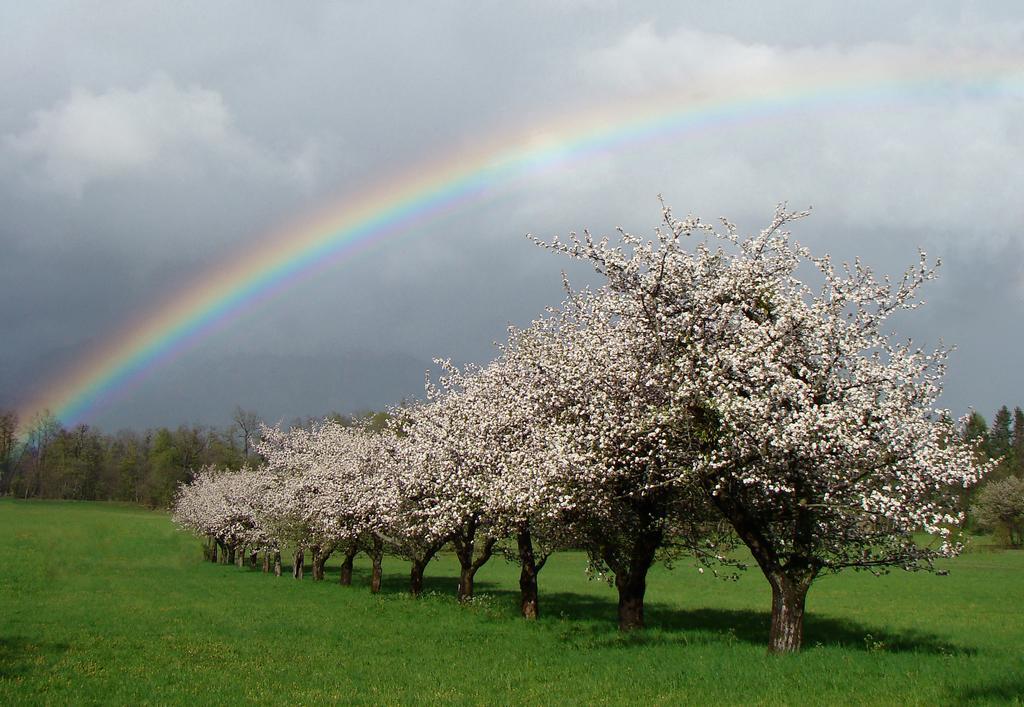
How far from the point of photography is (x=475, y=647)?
2442 centimetres

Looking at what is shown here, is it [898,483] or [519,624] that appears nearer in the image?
[898,483]

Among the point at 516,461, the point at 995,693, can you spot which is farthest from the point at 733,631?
the point at 995,693

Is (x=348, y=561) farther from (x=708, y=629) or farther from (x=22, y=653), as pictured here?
(x=708, y=629)

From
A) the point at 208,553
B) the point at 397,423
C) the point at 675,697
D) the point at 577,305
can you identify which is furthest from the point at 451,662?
the point at 208,553

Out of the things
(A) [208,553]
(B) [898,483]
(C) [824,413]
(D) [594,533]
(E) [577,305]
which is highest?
(E) [577,305]

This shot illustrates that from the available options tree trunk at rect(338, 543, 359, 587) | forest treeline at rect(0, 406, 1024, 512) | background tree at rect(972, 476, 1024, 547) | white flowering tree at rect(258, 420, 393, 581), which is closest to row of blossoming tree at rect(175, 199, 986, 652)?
white flowering tree at rect(258, 420, 393, 581)

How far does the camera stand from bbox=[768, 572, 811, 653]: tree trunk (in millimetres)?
19719

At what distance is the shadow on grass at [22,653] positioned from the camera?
67.2ft

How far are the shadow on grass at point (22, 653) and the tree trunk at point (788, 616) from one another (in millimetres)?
18206

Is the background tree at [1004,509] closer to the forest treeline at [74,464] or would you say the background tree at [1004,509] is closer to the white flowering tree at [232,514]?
the white flowering tree at [232,514]

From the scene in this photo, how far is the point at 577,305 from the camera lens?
77.1 feet

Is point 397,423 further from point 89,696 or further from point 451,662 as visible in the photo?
Answer: point 89,696

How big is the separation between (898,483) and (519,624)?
613 inches

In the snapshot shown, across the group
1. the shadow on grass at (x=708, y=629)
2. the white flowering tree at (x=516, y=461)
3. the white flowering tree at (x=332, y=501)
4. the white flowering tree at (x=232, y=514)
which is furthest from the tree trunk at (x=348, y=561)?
the white flowering tree at (x=516, y=461)
